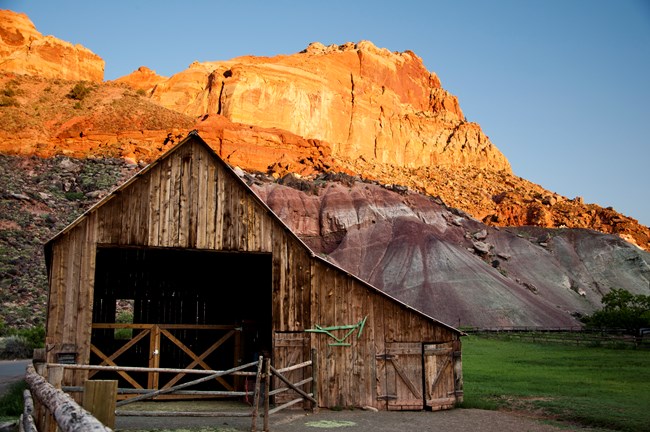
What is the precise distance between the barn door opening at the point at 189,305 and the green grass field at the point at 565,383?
7493 mm

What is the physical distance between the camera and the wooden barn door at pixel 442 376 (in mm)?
17812

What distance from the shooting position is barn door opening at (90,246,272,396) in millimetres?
20219

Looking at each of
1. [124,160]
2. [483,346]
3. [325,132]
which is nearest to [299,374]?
[483,346]

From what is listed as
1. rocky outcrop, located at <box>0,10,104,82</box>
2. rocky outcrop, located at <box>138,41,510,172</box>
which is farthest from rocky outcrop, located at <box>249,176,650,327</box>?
rocky outcrop, located at <box>0,10,104,82</box>

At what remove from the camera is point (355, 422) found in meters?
15.2

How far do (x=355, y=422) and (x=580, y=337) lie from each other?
122ft

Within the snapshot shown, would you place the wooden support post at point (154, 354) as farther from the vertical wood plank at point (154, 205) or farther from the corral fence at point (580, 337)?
the corral fence at point (580, 337)

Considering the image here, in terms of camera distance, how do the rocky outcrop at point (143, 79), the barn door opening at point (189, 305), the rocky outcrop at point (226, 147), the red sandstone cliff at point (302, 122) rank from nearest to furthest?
the barn door opening at point (189, 305) → the rocky outcrop at point (226, 147) → the red sandstone cliff at point (302, 122) → the rocky outcrop at point (143, 79)

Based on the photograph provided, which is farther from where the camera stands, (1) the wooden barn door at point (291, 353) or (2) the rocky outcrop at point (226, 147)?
(2) the rocky outcrop at point (226, 147)

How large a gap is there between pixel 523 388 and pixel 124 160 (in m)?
66.8

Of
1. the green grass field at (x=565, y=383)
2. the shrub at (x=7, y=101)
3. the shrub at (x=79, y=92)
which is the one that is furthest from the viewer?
the shrub at (x=79, y=92)

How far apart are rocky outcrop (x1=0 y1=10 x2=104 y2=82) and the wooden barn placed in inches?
4191

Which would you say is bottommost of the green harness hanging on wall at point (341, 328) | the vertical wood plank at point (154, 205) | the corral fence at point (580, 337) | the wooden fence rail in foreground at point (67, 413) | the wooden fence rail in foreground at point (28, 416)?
the corral fence at point (580, 337)

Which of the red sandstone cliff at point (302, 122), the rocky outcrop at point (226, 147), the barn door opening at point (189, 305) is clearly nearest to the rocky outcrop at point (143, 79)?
the red sandstone cliff at point (302, 122)
